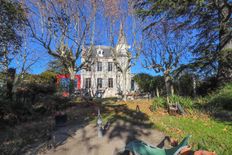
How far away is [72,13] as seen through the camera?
15164mm

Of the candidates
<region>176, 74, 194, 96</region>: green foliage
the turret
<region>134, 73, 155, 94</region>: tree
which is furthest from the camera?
<region>134, 73, 155, 94</region>: tree

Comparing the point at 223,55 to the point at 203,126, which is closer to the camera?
the point at 203,126

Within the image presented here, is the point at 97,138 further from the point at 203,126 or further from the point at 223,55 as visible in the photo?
the point at 223,55

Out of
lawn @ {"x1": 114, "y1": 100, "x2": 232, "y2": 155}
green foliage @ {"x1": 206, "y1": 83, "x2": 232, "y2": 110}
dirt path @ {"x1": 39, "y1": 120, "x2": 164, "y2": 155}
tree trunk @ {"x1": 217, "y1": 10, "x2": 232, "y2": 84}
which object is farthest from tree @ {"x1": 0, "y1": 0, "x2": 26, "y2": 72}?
tree trunk @ {"x1": 217, "y1": 10, "x2": 232, "y2": 84}

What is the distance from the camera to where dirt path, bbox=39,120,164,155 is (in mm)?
4921

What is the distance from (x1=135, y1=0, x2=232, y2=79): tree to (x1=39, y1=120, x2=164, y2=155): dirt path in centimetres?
618

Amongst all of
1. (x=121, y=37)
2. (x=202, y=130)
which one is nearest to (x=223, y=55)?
(x=202, y=130)

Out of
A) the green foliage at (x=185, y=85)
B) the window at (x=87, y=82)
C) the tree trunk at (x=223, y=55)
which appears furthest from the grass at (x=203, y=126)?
the window at (x=87, y=82)

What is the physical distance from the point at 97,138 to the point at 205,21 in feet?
33.5

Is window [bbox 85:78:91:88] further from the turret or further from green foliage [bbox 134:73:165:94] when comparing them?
the turret

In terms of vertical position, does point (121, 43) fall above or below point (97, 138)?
above

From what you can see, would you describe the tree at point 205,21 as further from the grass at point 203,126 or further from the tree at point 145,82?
the tree at point 145,82

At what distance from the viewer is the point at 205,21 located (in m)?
12.4

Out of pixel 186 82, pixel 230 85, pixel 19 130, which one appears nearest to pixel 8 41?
pixel 19 130
